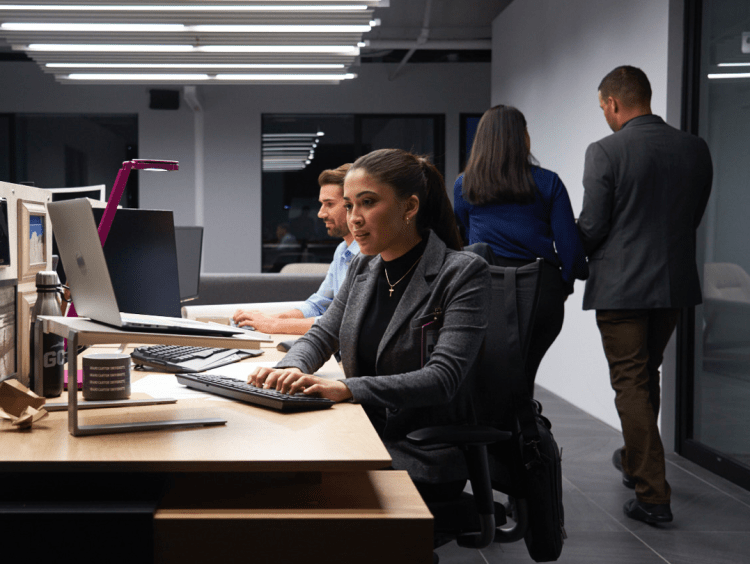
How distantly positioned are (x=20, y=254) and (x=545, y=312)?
4.18 ft

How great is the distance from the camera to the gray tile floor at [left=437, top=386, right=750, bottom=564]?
2398mm

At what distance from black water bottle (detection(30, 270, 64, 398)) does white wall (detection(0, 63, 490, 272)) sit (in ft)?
22.7

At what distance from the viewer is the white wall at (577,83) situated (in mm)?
3662

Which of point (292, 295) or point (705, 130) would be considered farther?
point (292, 295)

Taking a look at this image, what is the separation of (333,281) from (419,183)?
4.05 ft

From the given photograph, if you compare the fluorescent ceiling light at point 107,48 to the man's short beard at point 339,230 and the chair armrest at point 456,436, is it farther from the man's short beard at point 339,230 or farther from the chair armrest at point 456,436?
the chair armrest at point 456,436

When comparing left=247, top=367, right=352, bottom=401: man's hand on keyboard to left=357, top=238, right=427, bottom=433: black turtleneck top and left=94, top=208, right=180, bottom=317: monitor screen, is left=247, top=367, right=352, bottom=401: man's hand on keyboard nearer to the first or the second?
left=357, top=238, right=427, bottom=433: black turtleneck top

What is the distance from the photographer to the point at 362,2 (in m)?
3.85

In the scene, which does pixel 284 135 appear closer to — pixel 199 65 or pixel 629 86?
pixel 199 65

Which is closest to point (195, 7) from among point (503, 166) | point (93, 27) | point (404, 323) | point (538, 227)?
point (93, 27)

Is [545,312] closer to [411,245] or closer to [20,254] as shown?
[411,245]

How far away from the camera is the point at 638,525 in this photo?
2662 millimetres

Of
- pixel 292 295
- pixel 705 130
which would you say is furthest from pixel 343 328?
pixel 292 295

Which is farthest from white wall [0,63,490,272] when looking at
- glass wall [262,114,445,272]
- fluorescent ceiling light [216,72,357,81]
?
fluorescent ceiling light [216,72,357,81]
